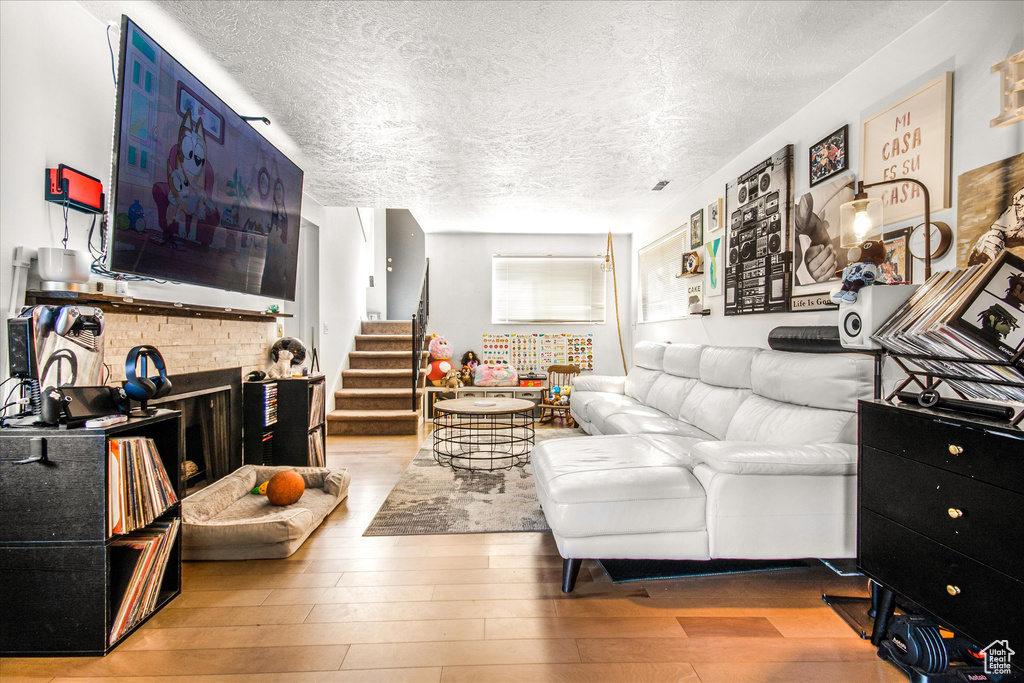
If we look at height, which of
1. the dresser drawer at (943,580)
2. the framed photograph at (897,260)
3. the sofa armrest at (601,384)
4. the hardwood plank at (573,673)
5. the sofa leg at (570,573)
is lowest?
the hardwood plank at (573,673)

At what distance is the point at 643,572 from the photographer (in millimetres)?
2070

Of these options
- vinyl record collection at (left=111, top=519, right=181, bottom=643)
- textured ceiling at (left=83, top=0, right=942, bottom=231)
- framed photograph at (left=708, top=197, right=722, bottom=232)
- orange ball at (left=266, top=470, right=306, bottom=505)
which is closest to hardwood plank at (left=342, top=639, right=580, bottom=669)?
vinyl record collection at (left=111, top=519, right=181, bottom=643)

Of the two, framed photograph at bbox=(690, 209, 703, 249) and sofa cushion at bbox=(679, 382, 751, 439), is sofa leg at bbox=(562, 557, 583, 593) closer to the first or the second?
sofa cushion at bbox=(679, 382, 751, 439)

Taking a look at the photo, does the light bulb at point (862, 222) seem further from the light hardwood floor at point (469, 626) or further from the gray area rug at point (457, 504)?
the gray area rug at point (457, 504)

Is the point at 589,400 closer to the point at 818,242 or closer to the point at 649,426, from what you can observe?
the point at 649,426

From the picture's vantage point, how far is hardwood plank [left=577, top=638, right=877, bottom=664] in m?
1.50

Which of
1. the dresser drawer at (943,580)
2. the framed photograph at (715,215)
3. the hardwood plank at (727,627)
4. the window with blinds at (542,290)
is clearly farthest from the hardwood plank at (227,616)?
the window with blinds at (542,290)

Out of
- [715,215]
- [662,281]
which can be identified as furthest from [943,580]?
[662,281]

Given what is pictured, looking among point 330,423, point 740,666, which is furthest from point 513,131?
point 330,423

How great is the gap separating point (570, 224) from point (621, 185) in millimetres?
1625

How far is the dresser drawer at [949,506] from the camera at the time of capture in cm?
111

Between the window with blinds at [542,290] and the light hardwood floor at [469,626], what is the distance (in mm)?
4474

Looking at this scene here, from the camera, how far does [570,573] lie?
74.4 inches

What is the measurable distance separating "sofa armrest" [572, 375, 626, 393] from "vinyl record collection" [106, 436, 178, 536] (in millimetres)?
3848
